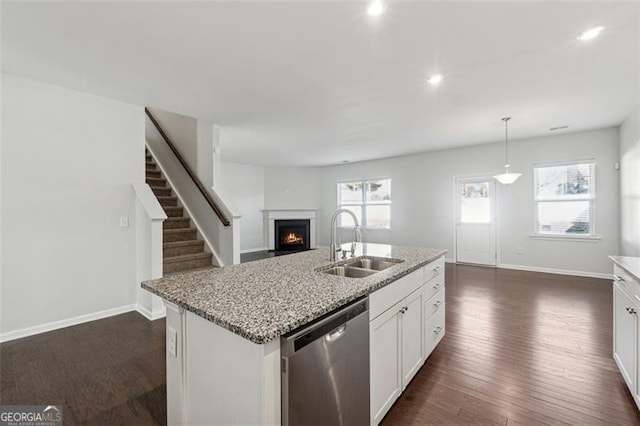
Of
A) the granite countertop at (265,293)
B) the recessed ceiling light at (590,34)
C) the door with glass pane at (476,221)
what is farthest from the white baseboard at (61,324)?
the door with glass pane at (476,221)

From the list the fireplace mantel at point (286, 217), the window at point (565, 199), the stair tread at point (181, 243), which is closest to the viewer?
the stair tread at point (181, 243)

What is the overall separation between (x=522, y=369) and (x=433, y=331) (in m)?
0.68

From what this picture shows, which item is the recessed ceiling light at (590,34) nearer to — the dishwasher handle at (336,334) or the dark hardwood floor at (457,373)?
the dark hardwood floor at (457,373)

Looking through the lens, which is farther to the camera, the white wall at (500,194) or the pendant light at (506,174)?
the white wall at (500,194)

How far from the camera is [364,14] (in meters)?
1.87

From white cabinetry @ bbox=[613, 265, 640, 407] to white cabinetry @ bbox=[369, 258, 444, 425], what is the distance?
1.16 metres

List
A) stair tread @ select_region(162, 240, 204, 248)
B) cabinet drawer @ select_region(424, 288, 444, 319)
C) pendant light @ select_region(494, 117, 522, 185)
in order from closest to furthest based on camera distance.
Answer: cabinet drawer @ select_region(424, 288, 444, 319), stair tread @ select_region(162, 240, 204, 248), pendant light @ select_region(494, 117, 522, 185)

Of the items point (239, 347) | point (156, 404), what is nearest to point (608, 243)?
point (239, 347)

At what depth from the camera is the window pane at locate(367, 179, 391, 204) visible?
738 cm

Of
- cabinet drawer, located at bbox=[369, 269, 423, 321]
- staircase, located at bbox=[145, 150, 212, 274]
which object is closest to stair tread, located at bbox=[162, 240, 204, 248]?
staircase, located at bbox=[145, 150, 212, 274]

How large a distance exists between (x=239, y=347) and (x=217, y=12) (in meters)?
2.02

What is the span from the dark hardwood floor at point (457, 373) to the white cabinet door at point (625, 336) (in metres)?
0.16

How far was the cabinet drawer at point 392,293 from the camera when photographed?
1.51m

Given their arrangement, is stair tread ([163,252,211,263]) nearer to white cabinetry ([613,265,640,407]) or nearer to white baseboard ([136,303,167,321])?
white baseboard ([136,303,167,321])
